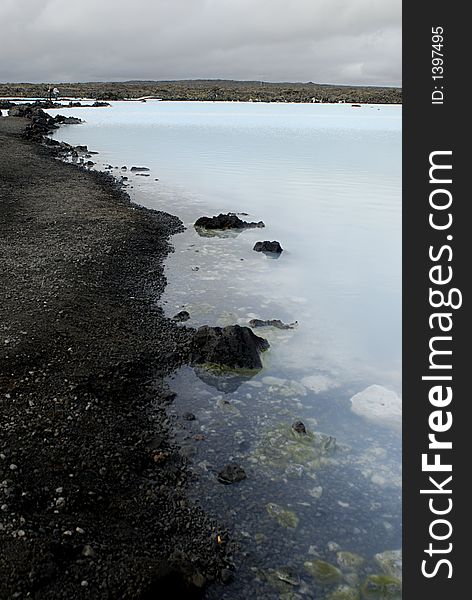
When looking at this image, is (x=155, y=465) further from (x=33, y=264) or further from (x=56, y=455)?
(x=33, y=264)

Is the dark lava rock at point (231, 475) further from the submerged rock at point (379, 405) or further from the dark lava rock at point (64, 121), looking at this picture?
the dark lava rock at point (64, 121)

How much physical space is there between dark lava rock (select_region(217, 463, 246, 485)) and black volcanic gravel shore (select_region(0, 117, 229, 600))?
0.45 meters

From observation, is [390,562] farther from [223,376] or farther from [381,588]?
[223,376]

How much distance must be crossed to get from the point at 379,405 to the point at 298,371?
1370 mm

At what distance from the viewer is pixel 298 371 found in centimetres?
866

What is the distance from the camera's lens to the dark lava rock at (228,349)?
8602mm

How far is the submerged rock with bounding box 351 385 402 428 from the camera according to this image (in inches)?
296

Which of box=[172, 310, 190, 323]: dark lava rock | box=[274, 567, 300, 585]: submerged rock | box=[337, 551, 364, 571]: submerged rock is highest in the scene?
box=[172, 310, 190, 323]: dark lava rock

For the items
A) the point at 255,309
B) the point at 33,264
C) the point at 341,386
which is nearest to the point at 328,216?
the point at 255,309

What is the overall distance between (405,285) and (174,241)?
38.4 feet

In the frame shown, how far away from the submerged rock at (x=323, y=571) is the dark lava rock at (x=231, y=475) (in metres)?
1.26

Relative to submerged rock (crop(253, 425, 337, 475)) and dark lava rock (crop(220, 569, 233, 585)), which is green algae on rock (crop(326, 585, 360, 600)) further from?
submerged rock (crop(253, 425, 337, 475))

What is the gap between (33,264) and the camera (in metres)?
11.9

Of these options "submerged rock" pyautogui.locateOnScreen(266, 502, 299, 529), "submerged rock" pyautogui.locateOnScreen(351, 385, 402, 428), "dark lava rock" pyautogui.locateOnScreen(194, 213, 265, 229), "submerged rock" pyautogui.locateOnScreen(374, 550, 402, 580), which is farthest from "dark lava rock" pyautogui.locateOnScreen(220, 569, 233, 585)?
"dark lava rock" pyautogui.locateOnScreen(194, 213, 265, 229)
